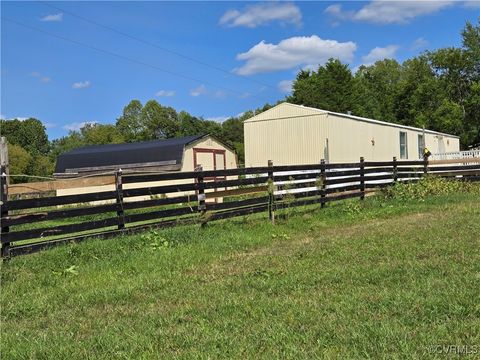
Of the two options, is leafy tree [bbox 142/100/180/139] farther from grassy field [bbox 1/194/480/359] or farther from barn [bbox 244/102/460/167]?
grassy field [bbox 1/194/480/359]

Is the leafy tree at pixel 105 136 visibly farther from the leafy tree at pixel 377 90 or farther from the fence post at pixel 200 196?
the fence post at pixel 200 196

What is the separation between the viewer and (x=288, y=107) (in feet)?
72.1

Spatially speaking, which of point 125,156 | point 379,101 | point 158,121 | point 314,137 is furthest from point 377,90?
point 314,137

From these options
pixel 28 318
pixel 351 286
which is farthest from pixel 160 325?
pixel 351 286

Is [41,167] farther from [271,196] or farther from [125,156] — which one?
[271,196]

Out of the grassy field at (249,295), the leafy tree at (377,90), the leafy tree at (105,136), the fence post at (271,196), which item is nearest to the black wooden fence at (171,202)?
the fence post at (271,196)

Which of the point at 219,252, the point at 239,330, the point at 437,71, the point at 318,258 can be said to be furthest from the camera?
the point at 437,71

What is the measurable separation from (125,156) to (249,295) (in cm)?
2362

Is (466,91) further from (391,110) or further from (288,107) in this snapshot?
(288,107)

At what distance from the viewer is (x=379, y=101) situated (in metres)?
57.2

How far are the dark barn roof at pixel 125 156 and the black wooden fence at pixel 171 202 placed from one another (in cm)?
1269

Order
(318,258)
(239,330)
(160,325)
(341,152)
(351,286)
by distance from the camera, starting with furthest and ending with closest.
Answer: (341,152) < (318,258) < (351,286) < (160,325) < (239,330)

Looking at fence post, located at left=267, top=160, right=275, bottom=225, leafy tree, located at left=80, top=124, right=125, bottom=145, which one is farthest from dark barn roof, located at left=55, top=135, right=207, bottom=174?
leafy tree, located at left=80, top=124, right=125, bottom=145

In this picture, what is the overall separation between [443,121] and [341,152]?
25.5m
